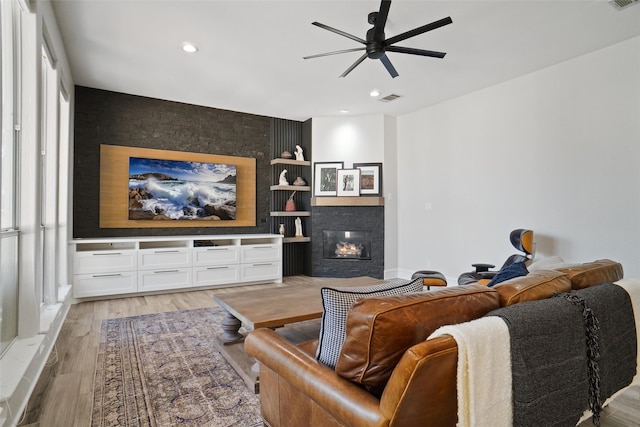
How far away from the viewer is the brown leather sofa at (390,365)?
93cm

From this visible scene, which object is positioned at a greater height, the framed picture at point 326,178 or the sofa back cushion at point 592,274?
the framed picture at point 326,178

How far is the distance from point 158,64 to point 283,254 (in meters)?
3.54

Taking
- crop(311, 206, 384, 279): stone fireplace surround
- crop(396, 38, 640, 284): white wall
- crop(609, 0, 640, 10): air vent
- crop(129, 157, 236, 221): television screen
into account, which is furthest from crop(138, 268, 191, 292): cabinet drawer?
crop(609, 0, 640, 10): air vent

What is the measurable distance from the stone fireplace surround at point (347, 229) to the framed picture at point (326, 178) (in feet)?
0.93

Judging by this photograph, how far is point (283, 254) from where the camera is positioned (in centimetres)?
626

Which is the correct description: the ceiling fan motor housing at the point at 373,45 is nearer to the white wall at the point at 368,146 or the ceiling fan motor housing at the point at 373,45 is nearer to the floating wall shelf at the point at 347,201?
the white wall at the point at 368,146

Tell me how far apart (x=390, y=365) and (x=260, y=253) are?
15.1 feet

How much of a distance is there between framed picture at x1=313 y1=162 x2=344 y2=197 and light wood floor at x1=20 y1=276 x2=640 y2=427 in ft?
9.99

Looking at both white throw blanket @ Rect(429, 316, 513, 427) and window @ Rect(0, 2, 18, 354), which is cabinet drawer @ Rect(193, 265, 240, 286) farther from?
white throw blanket @ Rect(429, 316, 513, 427)

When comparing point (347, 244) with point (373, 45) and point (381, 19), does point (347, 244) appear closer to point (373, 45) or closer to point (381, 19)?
point (373, 45)

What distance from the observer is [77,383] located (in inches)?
88.0

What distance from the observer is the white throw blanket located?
97 cm

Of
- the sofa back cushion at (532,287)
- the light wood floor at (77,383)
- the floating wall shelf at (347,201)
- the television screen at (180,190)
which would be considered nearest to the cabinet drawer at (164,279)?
the light wood floor at (77,383)

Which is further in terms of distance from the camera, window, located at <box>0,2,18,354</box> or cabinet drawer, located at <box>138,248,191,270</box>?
cabinet drawer, located at <box>138,248,191,270</box>
